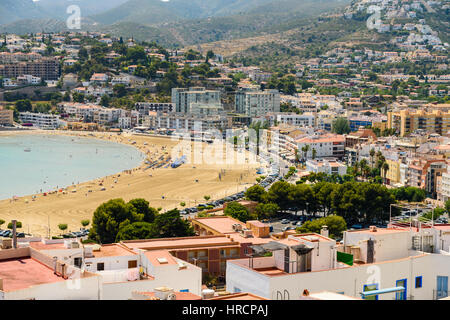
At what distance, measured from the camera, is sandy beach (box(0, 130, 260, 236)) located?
18.3 metres

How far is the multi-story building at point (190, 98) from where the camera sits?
4522cm

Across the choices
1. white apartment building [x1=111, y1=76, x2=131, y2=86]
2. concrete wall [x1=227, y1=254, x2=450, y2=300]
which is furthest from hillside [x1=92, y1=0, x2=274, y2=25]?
concrete wall [x1=227, y1=254, x2=450, y2=300]

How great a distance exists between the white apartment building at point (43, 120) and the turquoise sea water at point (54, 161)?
3455 millimetres

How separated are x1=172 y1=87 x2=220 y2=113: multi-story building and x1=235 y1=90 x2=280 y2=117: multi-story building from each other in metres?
2.32

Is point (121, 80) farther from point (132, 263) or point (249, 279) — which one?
point (249, 279)

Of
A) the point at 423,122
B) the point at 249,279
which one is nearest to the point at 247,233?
the point at 249,279

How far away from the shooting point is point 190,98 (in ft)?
149

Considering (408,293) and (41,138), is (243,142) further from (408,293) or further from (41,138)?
(408,293)

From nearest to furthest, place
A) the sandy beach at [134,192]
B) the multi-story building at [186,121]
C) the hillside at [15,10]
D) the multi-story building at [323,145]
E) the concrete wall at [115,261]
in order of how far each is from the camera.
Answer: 1. the concrete wall at [115,261]
2. the sandy beach at [134,192]
3. the multi-story building at [323,145]
4. the multi-story building at [186,121]
5. the hillside at [15,10]

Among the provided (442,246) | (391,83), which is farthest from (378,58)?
(442,246)

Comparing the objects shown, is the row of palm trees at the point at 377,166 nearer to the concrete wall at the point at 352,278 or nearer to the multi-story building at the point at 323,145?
the multi-story building at the point at 323,145

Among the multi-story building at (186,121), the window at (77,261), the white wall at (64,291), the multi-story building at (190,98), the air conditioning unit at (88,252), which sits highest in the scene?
the multi-story building at (190,98)

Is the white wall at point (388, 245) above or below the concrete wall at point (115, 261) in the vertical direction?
above

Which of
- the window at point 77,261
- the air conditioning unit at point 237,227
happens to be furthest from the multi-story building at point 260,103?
the window at point 77,261
